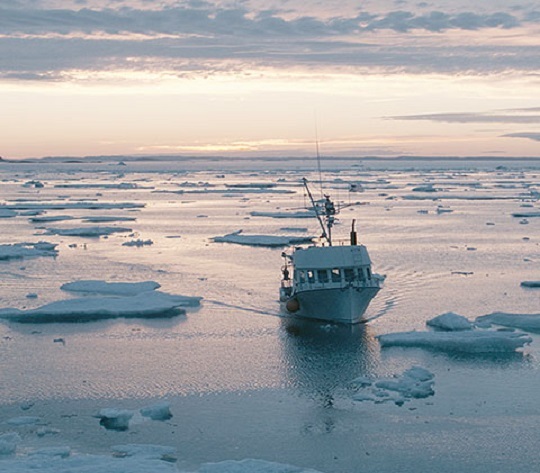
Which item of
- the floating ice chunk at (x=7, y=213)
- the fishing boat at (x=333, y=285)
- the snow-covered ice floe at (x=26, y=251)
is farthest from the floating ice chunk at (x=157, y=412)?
the floating ice chunk at (x=7, y=213)

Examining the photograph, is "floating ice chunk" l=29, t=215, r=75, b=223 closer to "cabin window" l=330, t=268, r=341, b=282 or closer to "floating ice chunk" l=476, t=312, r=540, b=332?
"cabin window" l=330, t=268, r=341, b=282

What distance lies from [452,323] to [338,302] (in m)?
3.42

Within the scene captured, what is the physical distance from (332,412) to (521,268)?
686 inches

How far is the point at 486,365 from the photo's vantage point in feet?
60.8

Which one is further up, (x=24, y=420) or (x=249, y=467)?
(x=24, y=420)

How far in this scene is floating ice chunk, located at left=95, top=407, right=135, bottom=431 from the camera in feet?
48.4

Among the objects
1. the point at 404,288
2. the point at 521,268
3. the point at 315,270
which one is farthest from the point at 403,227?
the point at 315,270

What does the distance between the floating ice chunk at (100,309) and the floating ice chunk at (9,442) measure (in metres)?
8.82

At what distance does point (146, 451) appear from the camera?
13.4m

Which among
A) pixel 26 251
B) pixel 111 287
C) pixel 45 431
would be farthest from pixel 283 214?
pixel 45 431

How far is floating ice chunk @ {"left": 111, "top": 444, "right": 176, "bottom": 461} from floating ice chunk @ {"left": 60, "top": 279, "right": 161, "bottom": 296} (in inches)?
482

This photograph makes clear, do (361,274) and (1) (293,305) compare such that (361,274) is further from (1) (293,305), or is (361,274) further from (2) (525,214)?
(2) (525,214)

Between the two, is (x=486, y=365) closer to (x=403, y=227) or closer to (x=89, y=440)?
(x=89, y=440)

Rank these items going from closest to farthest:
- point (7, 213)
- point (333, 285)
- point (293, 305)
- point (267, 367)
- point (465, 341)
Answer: point (267, 367) < point (465, 341) < point (333, 285) < point (293, 305) < point (7, 213)
